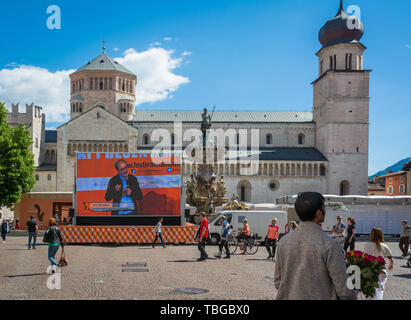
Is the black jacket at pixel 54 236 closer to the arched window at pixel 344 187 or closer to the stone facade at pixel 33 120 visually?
the stone facade at pixel 33 120

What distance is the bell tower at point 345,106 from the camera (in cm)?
6650

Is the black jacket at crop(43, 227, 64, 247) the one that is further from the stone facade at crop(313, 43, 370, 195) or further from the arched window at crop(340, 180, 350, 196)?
the arched window at crop(340, 180, 350, 196)

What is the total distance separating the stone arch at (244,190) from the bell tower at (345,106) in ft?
36.3

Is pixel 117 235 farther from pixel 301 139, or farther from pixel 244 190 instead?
pixel 301 139

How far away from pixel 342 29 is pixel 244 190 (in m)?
26.3

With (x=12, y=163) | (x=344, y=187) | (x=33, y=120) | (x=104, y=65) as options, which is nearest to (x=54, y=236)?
(x=12, y=163)

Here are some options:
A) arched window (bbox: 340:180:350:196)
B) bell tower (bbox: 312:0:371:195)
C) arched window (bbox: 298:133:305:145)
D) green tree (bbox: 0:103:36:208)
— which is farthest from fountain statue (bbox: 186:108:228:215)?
arched window (bbox: 298:133:305:145)

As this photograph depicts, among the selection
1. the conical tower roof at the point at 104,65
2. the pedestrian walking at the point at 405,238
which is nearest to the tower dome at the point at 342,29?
the conical tower roof at the point at 104,65

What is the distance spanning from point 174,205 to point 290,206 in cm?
1055

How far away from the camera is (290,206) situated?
33469 millimetres

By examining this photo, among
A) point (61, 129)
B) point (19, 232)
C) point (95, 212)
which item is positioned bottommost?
point (19, 232)
